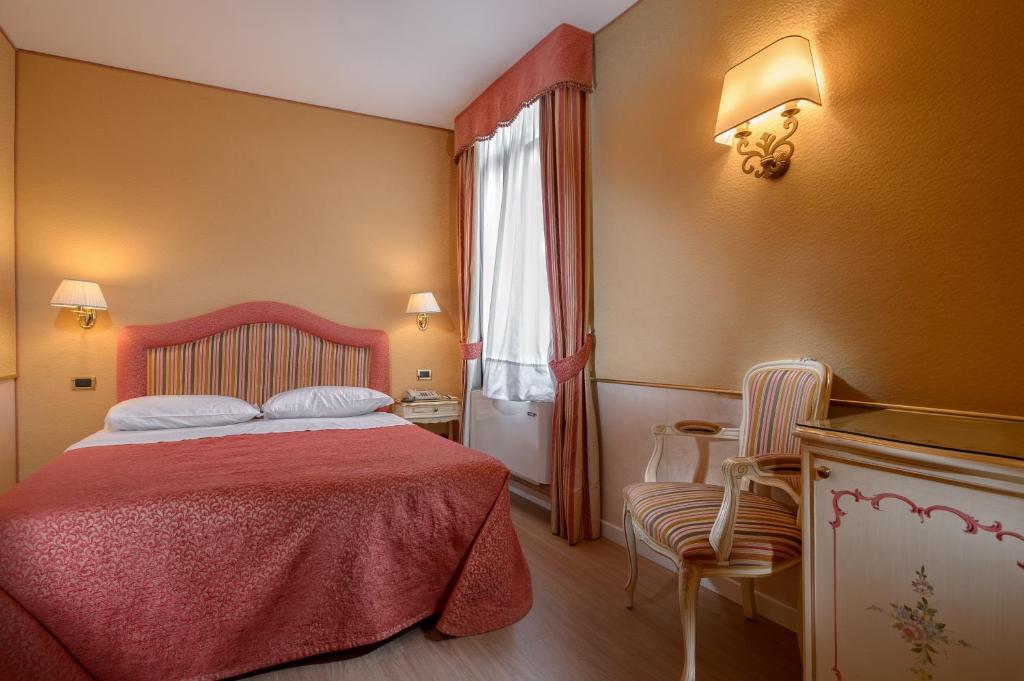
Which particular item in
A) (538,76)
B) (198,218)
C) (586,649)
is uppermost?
(538,76)

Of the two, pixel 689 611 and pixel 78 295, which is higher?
pixel 78 295

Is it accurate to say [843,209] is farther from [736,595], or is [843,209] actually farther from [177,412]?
[177,412]

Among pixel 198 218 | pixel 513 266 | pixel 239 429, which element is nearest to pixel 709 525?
pixel 513 266

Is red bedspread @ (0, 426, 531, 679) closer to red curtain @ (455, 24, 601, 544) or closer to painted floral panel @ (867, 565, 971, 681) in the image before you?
red curtain @ (455, 24, 601, 544)

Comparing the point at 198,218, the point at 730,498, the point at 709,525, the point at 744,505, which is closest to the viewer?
the point at 730,498

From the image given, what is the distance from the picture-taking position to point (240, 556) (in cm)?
179

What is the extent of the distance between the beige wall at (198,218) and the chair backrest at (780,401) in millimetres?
2855

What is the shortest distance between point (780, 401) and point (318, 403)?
8.78 feet

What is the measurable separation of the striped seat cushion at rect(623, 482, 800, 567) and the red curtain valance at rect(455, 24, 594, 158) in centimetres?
233

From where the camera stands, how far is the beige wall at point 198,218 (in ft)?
11.1

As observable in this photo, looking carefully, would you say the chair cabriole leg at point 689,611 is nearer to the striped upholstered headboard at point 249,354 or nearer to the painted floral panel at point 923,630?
the painted floral panel at point 923,630

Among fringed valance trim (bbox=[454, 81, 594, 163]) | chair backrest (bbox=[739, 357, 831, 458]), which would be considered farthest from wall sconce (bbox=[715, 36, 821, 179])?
fringed valance trim (bbox=[454, 81, 594, 163])

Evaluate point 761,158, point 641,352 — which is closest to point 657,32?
point 761,158

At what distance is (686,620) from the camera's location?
1727mm
